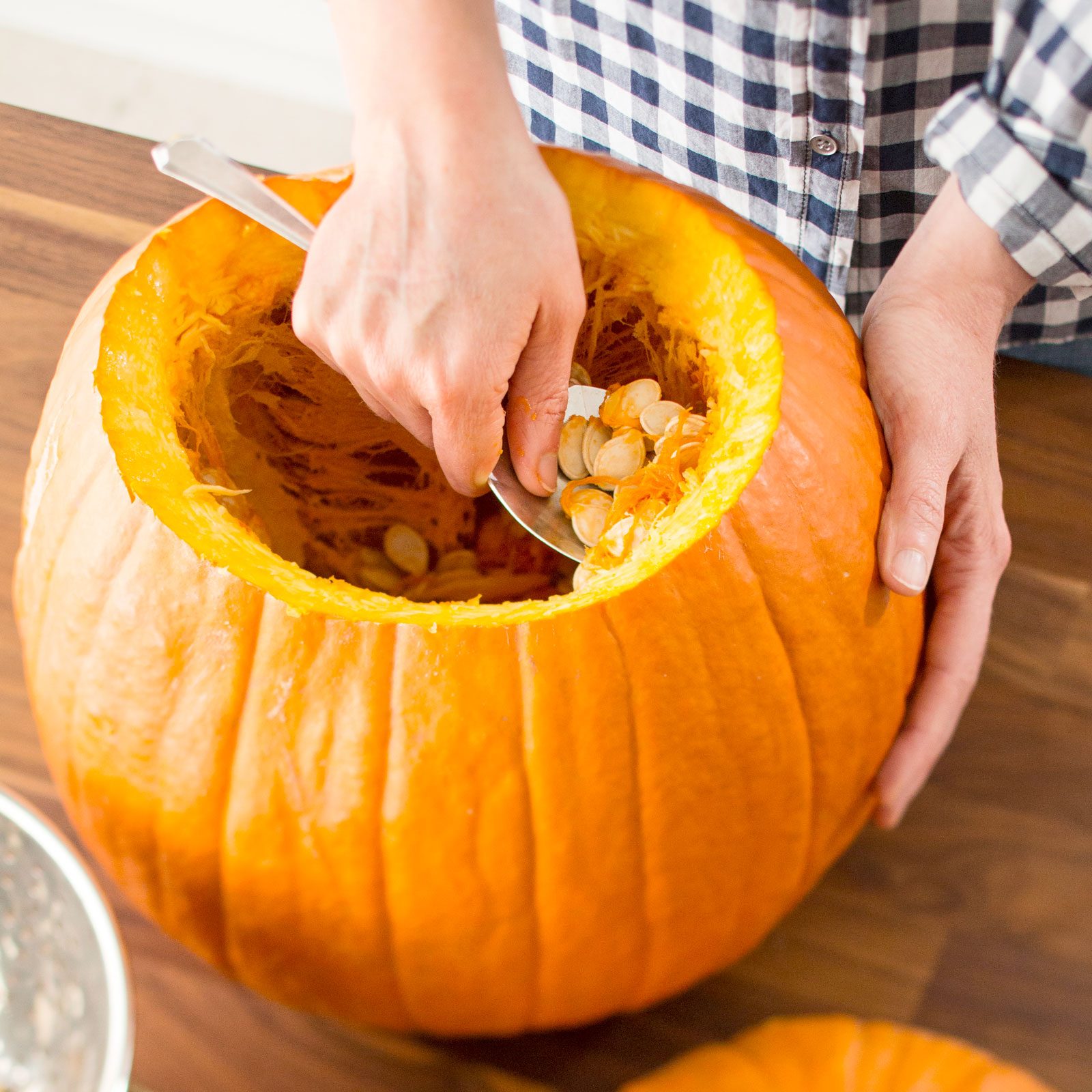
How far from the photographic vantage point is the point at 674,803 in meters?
0.56

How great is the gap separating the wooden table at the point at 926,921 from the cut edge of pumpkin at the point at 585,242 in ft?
0.90

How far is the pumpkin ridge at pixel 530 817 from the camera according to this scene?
0.53 meters

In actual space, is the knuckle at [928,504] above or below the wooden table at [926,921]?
above

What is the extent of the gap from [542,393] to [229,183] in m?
0.19

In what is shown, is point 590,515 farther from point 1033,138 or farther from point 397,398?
point 1033,138

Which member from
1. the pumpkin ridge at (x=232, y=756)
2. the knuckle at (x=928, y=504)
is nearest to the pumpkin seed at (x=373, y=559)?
the pumpkin ridge at (x=232, y=756)

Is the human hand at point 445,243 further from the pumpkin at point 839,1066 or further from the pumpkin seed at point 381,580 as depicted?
the pumpkin at point 839,1066

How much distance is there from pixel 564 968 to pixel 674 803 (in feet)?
0.35

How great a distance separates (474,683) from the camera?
52cm

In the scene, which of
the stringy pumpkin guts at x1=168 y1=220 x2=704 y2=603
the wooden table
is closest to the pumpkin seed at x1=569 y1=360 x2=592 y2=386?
the stringy pumpkin guts at x1=168 y1=220 x2=704 y2=603

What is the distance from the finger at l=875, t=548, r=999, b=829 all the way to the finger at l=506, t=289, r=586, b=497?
0.84ft

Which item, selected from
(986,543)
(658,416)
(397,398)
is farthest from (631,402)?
(986,543)

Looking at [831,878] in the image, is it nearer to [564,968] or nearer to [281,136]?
[564,968]

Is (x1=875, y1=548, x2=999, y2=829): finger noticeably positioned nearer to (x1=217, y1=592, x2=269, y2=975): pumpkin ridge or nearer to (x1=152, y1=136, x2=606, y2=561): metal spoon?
(x1=152, y1=136, x2=606, y2=561): metal spoon
